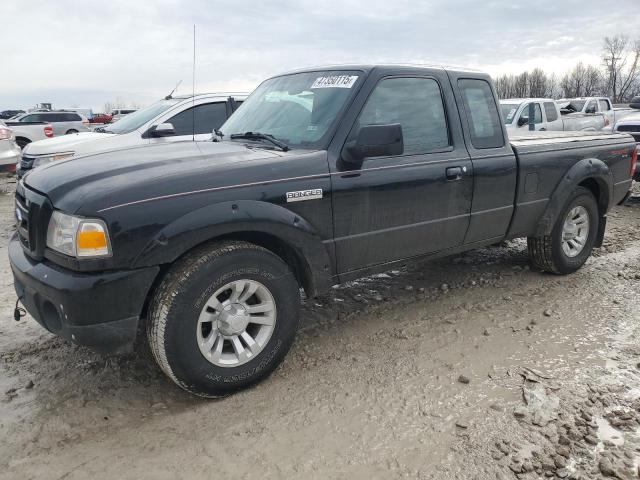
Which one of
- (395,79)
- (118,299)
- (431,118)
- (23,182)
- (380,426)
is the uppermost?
(395,79)

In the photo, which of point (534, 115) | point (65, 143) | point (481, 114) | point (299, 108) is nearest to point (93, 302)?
point (299, 108)

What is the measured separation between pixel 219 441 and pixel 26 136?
1924 cm

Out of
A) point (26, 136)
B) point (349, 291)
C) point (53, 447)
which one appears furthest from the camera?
point (26, 136)

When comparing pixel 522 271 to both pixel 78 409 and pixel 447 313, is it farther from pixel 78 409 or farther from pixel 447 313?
pixel 78 409

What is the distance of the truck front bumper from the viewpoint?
2668 mm

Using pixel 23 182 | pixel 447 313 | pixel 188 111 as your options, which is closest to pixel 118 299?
pixel 23 182

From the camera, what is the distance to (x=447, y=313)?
442cm

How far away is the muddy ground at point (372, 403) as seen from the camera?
2.58 metres

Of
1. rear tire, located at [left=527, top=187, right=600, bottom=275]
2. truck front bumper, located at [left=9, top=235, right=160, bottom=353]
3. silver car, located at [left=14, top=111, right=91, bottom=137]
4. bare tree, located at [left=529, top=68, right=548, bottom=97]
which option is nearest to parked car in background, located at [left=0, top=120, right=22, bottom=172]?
truck front bumper, located at [left=9, top=235, right=160, bottom=353]

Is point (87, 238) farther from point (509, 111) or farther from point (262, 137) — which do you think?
point (509, 111)

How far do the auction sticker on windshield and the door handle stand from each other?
0.98 meters

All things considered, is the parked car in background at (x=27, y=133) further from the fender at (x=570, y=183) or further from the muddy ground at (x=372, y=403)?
the fender at (x=570, y=183)

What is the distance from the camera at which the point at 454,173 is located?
13.1ft

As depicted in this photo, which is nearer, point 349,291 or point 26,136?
point 349,291
